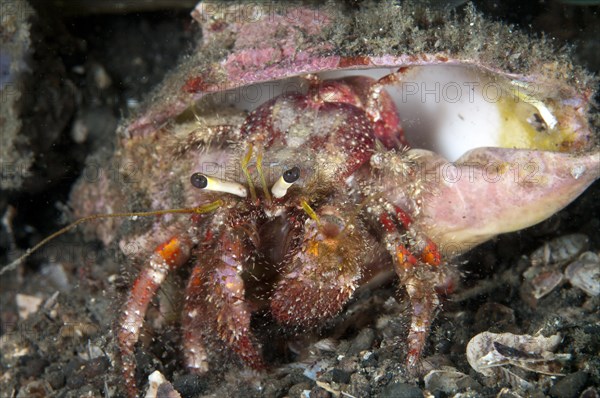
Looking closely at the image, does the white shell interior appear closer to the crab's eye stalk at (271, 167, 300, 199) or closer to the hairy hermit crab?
the hairy hermit crab

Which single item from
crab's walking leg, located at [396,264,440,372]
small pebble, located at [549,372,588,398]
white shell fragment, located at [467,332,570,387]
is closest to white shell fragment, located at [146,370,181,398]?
crab's walking leg, located at [396,264,440,372]

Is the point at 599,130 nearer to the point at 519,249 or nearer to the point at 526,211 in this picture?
the point at 526,211

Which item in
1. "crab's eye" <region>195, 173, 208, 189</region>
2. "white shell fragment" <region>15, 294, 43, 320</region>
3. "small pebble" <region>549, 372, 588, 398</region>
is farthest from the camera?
"white shell fragment" <region>15, 294, 43, 320</region>

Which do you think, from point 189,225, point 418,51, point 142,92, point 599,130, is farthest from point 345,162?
point 142,92

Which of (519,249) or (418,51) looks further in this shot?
(519,249)

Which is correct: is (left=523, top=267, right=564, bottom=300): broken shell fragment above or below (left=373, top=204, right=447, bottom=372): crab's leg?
below

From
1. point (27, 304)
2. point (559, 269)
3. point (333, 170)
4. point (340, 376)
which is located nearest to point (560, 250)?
point (559, 269)
